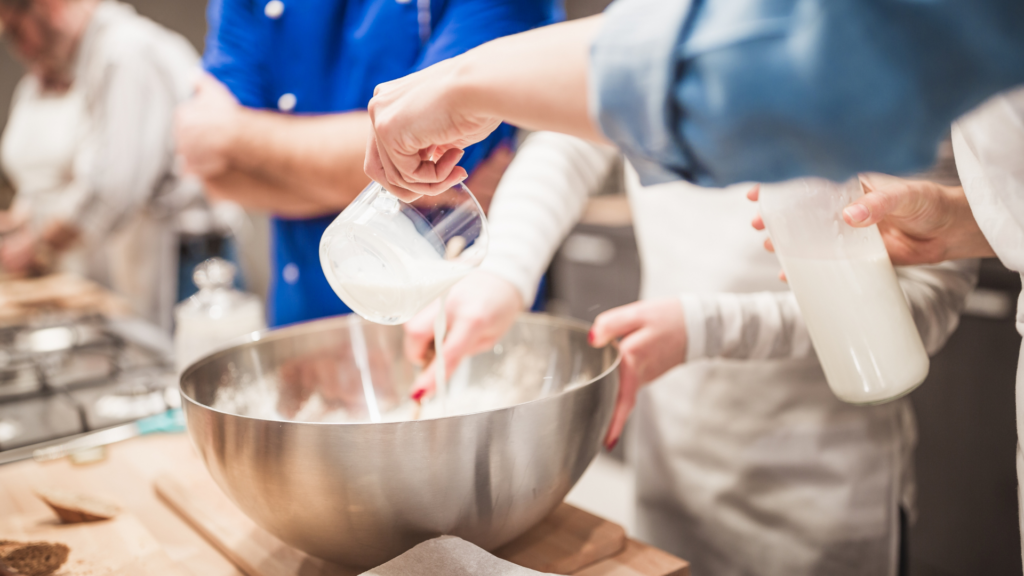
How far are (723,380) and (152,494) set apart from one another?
0.78 m

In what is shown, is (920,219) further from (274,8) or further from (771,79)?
(274,8)

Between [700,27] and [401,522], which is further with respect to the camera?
[401,522]

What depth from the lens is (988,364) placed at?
1644 mm

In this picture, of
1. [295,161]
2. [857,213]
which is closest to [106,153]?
[295,161]

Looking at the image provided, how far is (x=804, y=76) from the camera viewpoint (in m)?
0.33

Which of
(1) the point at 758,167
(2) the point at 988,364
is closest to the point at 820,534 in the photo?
(1) the point at 758,167

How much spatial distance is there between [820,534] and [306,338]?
754 mm

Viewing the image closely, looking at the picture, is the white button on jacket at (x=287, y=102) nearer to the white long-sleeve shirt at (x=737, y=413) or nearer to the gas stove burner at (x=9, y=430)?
the white long-sleeve shirt at (x=737, y=413)

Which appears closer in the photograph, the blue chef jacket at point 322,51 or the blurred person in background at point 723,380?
the blurred person in background at point 723,380

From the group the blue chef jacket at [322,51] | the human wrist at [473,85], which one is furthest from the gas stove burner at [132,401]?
the human wrist at [473,85]

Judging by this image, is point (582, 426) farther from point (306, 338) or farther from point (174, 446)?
point (174, 446)

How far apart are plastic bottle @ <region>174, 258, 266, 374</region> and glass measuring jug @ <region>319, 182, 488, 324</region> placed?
538 mm

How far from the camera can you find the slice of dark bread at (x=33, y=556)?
2.18 ft

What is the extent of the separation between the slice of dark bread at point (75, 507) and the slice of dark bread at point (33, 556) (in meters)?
0.05
